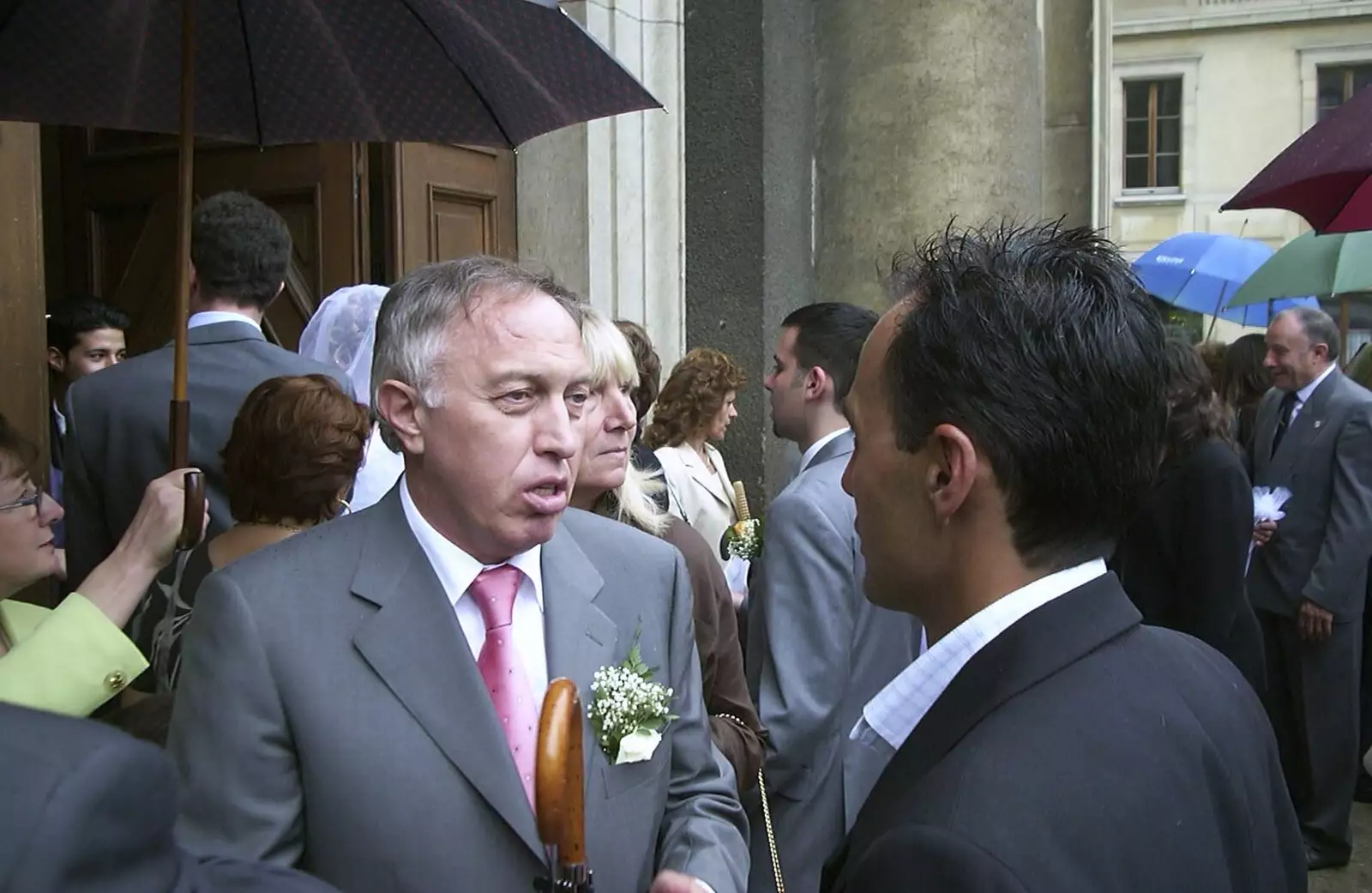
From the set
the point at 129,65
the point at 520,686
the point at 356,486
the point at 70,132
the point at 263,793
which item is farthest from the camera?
the point at 70,132

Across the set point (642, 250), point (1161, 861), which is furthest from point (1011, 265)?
point (642, 250)

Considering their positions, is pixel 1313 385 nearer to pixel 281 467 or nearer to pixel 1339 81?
pixel 281 467

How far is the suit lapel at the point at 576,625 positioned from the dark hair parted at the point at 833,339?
1.66m

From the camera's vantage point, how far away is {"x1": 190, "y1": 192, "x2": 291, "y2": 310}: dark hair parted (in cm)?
353

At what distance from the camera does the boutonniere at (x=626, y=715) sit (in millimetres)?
1998

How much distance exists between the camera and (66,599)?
237cm

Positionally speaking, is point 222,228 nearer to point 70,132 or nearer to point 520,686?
point 520,686

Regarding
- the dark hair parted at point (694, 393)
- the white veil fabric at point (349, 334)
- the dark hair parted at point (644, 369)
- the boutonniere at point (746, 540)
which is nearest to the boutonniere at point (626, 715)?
the dark hair parted at point (644, 369)

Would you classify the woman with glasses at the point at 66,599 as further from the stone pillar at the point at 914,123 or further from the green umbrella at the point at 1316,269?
the green umbrella at the point at 1316,269

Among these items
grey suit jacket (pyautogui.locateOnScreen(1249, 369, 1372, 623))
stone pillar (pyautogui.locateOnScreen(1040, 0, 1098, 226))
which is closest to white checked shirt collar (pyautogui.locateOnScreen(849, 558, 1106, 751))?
grey suit jacket (pyautogui.locateOnScreen(1249, 369, 1372, 623))

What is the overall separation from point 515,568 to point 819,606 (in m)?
1.37

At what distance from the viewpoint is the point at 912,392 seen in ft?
5.09

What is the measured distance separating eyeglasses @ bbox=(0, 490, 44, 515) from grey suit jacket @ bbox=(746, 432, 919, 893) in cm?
173

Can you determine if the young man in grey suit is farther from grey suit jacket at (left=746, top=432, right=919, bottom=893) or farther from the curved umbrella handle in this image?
grey suit jacket at (left=746, top=432, right=919, bottom=893)
